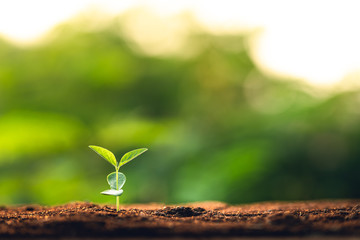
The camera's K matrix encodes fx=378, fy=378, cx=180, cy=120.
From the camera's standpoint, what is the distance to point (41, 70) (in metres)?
6.04

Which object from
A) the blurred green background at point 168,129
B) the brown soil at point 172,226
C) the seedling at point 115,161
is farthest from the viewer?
the blurred green background at point 168,129

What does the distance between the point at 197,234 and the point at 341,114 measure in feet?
14.2

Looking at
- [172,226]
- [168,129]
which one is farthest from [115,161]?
[168,129]

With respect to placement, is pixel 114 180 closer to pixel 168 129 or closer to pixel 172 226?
pixel 172 226

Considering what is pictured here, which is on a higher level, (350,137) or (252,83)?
(252,83)

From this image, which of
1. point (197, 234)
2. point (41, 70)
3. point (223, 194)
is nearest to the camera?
point (197, 234)

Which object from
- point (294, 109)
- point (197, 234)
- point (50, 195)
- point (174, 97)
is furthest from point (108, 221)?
point (174, 97)

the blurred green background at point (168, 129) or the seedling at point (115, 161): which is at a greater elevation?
the blurred green background at point (168, 129)

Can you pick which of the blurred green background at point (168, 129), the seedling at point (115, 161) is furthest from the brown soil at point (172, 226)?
the blurred green background at point (168, 129)

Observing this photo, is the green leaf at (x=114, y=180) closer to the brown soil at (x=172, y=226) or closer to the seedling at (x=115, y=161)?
the seedling at (x=115, y=161)

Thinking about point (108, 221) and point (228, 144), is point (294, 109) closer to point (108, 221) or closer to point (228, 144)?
point (228, 144)

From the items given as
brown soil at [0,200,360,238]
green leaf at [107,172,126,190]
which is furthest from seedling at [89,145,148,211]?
brown soil at [0,200,360,238]

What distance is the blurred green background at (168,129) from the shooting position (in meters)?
4.26

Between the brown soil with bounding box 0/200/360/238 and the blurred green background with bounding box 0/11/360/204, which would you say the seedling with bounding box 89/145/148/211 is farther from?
the blurred green background with bounding box 0/11/360/204
